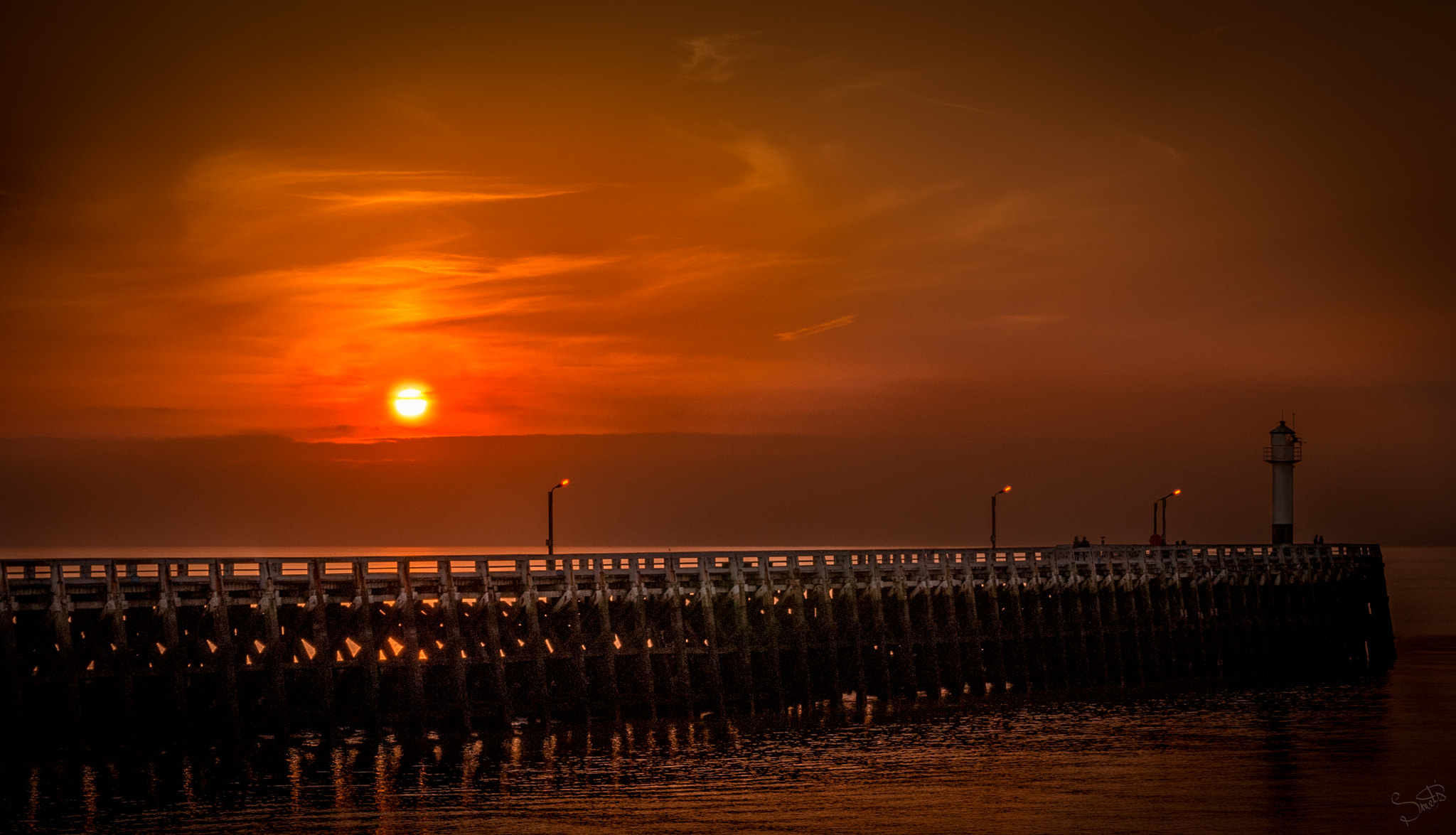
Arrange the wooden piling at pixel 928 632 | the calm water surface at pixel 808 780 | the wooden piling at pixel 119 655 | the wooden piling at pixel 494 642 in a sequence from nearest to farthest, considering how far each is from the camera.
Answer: the calm water surface at pixel 808 780
the wooden piling at pixel 119 655
the wooden piling at pixel 494 642
the wooden piling at pixel 928 632

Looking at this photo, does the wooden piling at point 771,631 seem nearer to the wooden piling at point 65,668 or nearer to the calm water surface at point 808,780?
the calm water surface at point 808,780

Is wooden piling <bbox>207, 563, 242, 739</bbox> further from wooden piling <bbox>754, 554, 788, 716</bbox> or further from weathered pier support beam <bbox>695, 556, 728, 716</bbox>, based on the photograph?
wooden piling <bbox>754, 554, 788, 716</bbox>

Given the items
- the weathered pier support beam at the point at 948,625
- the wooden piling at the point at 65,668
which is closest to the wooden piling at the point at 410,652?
the wooden piling at the point at 65,668

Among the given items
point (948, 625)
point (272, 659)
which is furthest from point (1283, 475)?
point (272, 659)

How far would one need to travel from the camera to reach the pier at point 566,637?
38.6 metres

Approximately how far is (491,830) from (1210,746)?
69.9ft

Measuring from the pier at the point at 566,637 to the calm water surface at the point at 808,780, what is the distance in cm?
178

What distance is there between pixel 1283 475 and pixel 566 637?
54.5 metres

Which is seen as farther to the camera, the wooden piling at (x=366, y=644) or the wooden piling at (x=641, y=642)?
the wooden piling at (x=641, y=642)

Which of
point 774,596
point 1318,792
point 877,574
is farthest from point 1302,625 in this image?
point 1318,792

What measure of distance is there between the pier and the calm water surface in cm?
178

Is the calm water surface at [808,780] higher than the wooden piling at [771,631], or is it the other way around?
the wooden piling at [771,631]

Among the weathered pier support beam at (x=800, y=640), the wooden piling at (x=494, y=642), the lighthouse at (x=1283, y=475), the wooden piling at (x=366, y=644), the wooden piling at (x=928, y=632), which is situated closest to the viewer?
the wooden piling at (x=366, y=644)

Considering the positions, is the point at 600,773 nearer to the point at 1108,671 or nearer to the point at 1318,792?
the point at 1318,792
